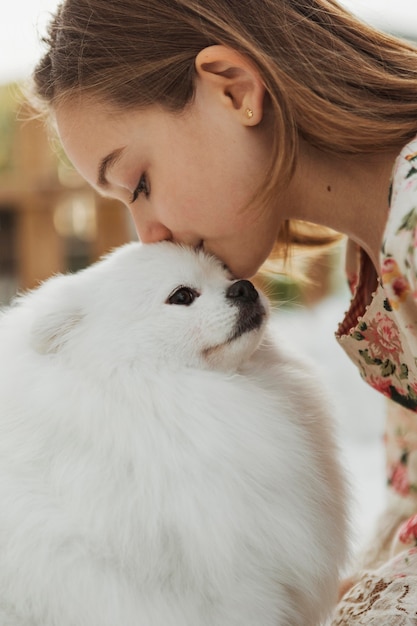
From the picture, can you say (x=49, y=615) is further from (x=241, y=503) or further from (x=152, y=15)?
(x=152, y=15)

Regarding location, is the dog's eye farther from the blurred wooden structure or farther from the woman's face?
the blurred wooden structure

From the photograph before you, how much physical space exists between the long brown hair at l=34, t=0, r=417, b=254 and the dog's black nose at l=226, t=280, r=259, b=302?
0.56 feet

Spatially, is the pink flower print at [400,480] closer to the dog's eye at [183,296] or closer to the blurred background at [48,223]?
the dog's eye at [183,296]

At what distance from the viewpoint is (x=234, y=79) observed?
3.75 ft

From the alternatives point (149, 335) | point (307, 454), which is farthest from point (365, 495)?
point (149, 335)

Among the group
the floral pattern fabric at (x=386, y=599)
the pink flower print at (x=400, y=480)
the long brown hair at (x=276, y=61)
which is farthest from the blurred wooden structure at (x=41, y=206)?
the floral pattern fabric at (x=386, y=599)

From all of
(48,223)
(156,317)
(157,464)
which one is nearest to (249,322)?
(156,317)

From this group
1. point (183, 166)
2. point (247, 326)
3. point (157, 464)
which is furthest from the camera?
point (183, 166)

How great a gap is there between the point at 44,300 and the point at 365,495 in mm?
1090

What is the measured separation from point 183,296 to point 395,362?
43 centimetres

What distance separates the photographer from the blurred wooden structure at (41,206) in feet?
12.1

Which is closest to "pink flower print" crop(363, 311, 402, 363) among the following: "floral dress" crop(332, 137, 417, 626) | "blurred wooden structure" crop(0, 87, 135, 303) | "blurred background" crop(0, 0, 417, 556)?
"floral dress" crop(332, 137, 417, 626)

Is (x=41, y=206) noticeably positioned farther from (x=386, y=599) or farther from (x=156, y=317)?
(x=386, y=599)

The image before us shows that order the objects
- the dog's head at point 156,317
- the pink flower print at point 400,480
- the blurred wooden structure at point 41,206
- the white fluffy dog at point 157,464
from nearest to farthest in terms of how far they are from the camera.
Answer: the white fluffy dog at point 157,464 → the dog's head at point 156,317 → the pink flower print at point 400,480 → the blurred wooden structure at point 41,206
